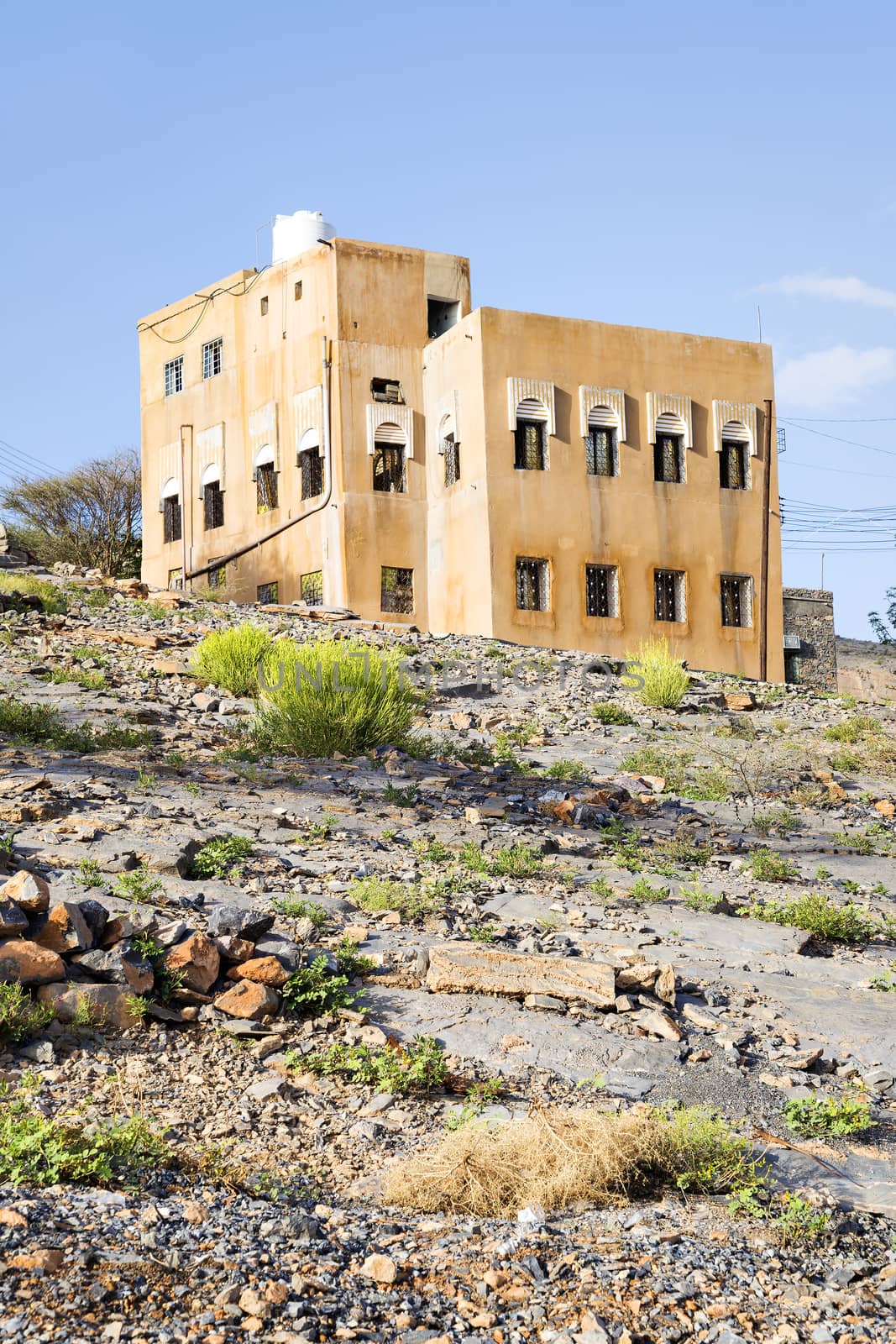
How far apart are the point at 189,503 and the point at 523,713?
17498mm

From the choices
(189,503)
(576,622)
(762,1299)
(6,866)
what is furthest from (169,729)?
(189,503)

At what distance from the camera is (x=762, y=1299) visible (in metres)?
3.59

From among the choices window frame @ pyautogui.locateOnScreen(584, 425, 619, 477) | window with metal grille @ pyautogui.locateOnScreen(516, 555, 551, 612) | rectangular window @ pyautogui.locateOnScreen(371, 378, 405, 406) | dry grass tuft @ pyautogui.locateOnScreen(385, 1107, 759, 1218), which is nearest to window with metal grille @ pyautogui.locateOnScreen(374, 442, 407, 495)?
rectangular window @ pyautogui.locateOnScreen(371, 378, 405, 406)

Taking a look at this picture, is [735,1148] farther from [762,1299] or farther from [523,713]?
[523,713]

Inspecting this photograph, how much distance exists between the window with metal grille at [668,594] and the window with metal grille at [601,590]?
91 cm

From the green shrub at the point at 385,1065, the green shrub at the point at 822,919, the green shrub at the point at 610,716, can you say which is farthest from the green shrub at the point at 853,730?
the green shrub at the point at 385,1065

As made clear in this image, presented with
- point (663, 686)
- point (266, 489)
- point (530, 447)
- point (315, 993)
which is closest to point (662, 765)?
point (663, 686)

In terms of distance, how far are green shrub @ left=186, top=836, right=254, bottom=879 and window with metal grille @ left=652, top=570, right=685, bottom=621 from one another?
1865cm

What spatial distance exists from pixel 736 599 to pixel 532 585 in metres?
4.81

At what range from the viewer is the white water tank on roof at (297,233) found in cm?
2903

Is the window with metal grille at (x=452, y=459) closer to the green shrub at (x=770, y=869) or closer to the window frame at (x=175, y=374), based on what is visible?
the window frame at (x=175, y=374)

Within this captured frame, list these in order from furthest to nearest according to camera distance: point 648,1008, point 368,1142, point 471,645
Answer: point 471,645
point 648,1008
point 368,1142

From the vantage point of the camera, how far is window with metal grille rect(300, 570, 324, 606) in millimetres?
26344

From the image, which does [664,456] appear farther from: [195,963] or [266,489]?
[195,963]
